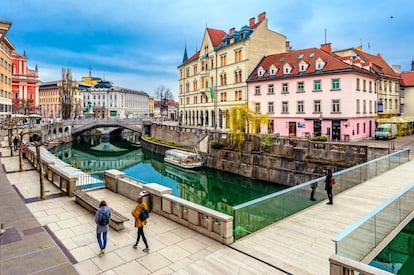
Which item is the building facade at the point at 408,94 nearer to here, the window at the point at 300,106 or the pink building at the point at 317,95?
the pink building at the point at 317,95

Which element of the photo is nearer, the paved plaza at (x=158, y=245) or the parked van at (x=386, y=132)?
the paved plaza at (x=158, y=245)

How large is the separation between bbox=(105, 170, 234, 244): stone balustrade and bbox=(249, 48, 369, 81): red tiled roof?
30.7m

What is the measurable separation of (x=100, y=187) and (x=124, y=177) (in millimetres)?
1826

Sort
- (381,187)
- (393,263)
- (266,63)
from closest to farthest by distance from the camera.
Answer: (393,263) → (381,187) → (266,63)

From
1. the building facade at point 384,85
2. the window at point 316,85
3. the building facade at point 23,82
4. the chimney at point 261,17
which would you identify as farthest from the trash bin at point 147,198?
the building facade at point 23,82

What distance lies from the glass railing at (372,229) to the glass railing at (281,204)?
344 cm

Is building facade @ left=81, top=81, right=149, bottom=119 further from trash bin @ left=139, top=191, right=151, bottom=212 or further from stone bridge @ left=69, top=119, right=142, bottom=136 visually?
trash bin @ left=139, top=191, right=151, bottom=212

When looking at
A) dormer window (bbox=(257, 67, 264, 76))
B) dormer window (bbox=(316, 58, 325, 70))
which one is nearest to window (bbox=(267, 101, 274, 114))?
dormer window (bbox=(257, 67, 264, 76))

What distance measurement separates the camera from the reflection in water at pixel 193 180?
90.5 ft

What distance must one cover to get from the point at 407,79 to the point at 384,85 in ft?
38.7

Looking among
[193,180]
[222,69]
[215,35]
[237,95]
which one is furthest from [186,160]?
[215,35]

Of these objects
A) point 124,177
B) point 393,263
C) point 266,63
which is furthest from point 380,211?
point 266,63

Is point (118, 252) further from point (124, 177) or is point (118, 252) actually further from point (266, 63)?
point (266, 63)

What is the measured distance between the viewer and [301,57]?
42.4 m
